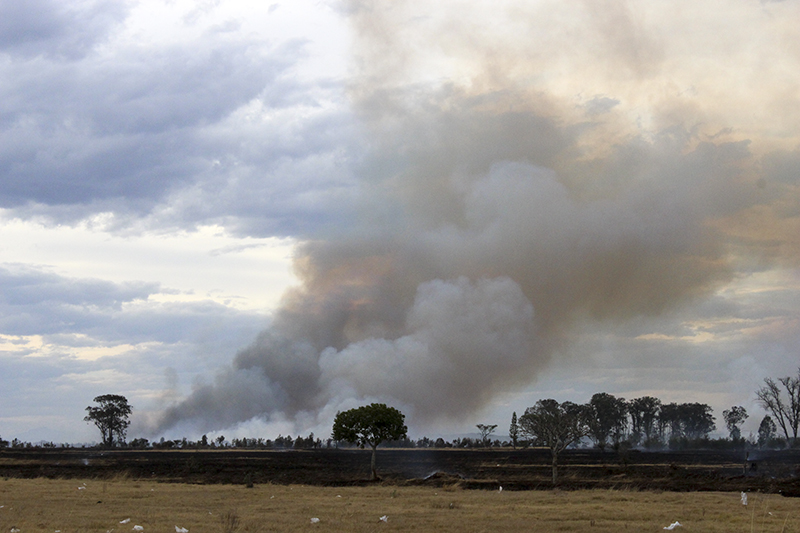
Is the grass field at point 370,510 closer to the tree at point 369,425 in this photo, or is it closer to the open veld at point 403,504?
the open veld at point 403,504

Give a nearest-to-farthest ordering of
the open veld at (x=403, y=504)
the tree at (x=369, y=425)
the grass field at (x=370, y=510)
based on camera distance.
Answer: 1. the grass field at (x=370, y=510)
2. the open veld at (x=403, y=504)
3. the tree at (x=369, y=425)

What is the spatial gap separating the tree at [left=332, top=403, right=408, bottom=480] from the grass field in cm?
1447

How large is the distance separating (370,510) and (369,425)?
101ft

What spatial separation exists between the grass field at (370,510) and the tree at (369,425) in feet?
47.5

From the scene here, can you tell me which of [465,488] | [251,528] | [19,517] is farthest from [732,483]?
[19,517]

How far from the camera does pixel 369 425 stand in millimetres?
68188

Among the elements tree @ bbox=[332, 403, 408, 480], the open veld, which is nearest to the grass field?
the open veld

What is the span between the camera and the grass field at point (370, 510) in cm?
3002

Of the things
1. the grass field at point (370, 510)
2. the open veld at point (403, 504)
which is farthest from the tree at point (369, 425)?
the grass field at point (370, 510)

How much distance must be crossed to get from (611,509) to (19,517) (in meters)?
30.6

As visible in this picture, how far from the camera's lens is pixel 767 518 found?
33625mm

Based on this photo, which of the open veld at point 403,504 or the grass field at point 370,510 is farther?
the open veld at point 403,504

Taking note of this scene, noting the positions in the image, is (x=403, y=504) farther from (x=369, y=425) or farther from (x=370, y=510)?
(x=369, y=425)

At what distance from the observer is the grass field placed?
1182 inches
